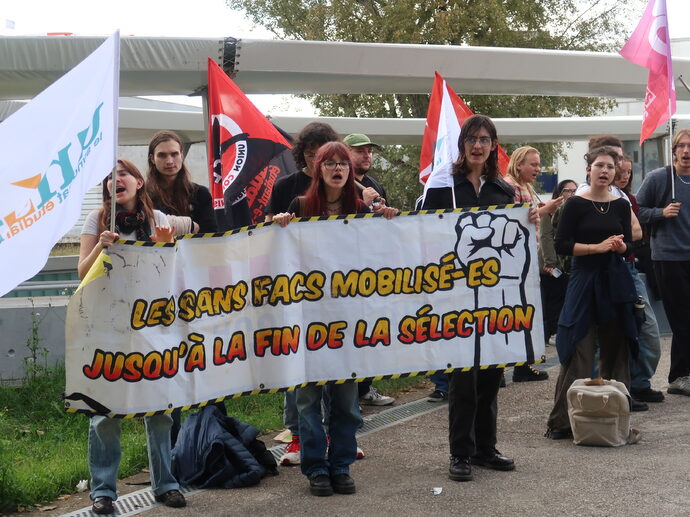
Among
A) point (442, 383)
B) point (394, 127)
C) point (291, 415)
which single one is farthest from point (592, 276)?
point (394, 127)

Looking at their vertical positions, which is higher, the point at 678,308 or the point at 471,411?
the point at 678,308

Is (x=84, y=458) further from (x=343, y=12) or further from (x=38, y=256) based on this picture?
(x=343, y=12)

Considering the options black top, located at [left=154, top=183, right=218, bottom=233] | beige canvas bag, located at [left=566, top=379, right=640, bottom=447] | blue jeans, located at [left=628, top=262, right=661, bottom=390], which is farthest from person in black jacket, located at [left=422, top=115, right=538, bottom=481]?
blue jeans, located at [left=628, top=262, right=661, bottom=390]

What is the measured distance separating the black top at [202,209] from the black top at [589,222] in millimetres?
2498

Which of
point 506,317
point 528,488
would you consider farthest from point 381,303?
point 528,488

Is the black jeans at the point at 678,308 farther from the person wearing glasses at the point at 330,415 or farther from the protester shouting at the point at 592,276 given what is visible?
the person wearing glasses at the point at 330,415

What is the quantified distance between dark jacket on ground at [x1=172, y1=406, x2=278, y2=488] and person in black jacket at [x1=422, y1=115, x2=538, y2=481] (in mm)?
1169

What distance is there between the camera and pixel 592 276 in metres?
7.09

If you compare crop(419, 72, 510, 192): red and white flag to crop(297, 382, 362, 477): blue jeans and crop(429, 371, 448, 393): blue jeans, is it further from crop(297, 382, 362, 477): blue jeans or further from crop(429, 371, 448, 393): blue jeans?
crop(429, 371, 448, 393): blue jeans

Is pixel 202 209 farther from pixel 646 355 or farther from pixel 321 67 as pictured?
pixel 646 355

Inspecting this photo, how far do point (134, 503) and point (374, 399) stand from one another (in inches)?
125

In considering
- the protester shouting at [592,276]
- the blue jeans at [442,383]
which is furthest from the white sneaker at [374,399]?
the protester shouting at [592,276]

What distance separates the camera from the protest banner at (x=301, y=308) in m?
5.11

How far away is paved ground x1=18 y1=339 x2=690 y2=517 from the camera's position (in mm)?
5246
